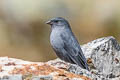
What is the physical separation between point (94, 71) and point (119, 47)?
2.85 ft

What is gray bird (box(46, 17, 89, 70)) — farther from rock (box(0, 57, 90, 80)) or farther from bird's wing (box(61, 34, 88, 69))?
rock (box(0, 57, 90, 80))

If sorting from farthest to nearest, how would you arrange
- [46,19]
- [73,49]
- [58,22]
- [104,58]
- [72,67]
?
[46,19]
[58,22]
[73,49]
[104,58]
[72,67]

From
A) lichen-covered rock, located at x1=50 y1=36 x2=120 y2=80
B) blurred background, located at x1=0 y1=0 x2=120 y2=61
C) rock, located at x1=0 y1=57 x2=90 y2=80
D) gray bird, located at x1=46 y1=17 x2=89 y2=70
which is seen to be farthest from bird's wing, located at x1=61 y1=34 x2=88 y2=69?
blurred background, located at x1=0 y1=0 x2=120 y2=61

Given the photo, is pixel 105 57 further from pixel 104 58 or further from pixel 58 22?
pixel 58 22

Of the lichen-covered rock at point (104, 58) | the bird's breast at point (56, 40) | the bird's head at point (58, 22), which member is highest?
the bird's head at point (58, 22)

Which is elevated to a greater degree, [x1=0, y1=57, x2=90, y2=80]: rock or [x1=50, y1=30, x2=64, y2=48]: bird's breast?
[x1=50, y1=30, x2=64, y2=48]: bird's breast

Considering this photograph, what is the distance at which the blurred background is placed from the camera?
1419cm

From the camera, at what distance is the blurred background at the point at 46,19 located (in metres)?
14.2

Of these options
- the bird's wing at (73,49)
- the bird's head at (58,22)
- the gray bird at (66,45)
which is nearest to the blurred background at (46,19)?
the bird's head at (58,22)

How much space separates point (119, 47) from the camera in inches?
328

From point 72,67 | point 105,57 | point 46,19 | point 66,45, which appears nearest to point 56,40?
point 66,45

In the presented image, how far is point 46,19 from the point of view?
14.7m

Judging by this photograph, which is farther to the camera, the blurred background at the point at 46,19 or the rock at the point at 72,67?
the blurred background at the point at 46,19

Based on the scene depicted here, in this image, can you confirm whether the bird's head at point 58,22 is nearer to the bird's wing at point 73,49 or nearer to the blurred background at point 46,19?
the bird's wing at point 73,49
